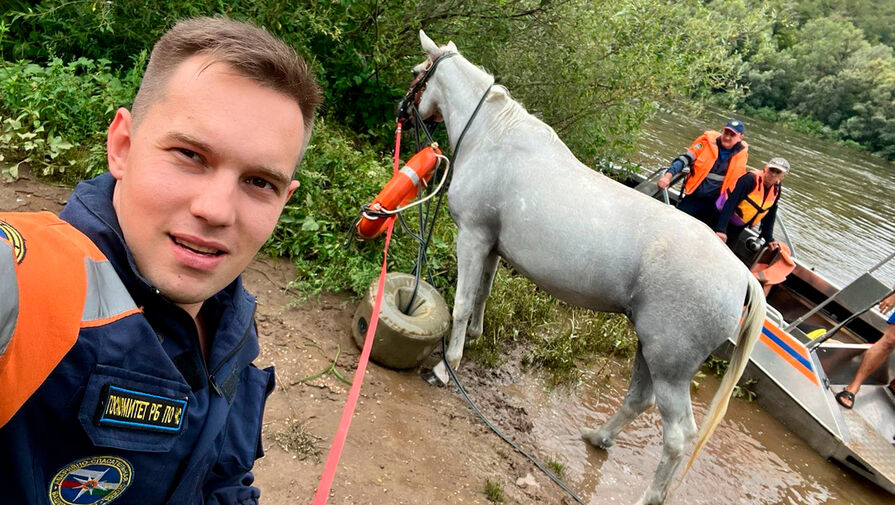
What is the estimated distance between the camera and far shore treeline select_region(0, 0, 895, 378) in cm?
427

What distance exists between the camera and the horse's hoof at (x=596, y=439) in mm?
4035

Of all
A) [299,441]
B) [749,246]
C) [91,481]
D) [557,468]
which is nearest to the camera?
[91,481]

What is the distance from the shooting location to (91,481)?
811mm

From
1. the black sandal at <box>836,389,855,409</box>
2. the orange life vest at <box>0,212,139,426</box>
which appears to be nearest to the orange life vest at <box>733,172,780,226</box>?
the black sandal at <box>836,389,855,409</box>

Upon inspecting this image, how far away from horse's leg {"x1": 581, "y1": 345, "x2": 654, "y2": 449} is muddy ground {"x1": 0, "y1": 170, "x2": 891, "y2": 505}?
119 millimetres

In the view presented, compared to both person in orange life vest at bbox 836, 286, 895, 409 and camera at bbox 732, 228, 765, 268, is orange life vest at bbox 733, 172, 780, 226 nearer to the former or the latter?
camera at bbox 732, 228, 765, 268

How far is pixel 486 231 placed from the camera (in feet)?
12.5

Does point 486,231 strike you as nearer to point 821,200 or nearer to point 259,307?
point 259,307

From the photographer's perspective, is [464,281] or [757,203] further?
[757,203]

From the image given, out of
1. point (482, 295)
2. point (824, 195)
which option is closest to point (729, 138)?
point (482, 295)

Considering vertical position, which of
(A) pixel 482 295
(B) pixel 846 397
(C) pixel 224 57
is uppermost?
(C) pixel 224 57

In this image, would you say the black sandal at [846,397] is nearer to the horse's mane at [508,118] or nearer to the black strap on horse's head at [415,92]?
the horse's mane at [508,118]

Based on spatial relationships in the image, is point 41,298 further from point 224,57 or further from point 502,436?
point 502,436

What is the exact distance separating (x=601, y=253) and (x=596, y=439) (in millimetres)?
1777
